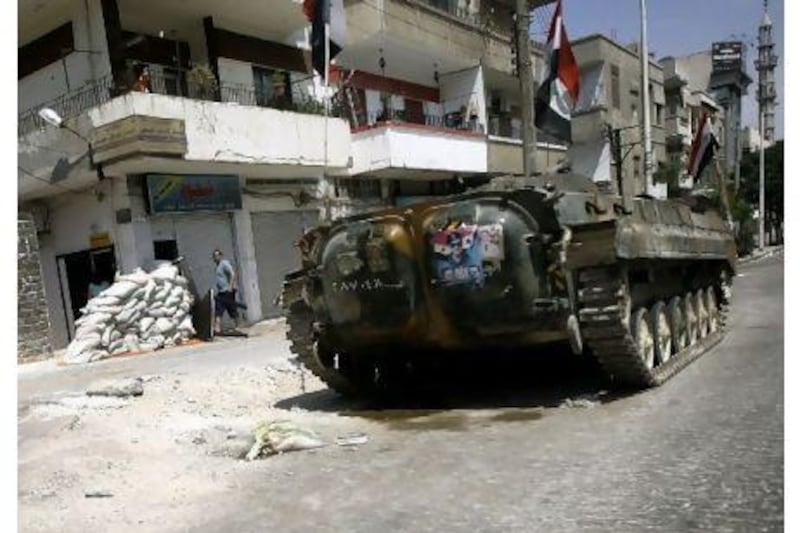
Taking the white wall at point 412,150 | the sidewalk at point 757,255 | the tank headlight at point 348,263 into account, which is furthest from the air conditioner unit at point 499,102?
the tank headlight at point 348,263

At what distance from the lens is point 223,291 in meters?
15.0

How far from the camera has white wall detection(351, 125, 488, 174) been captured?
19.5m

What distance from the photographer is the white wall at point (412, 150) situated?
64.0 ft

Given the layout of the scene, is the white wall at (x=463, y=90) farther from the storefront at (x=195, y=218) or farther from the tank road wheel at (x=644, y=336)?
the tank road wheel at (x=644, y=336)

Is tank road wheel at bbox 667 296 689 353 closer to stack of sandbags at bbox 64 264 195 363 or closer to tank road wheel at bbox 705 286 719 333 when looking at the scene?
tank road wheel at bbox 705 286 719 333

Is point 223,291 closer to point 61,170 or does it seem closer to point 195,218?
point 195,218

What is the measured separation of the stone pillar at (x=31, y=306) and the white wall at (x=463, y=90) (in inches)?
578

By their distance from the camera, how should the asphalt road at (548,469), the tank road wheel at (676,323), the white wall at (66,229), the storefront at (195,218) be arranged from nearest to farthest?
1. the asphalt road at (548,469)
2. the tank road wheel at (676,323)
3. the storefront at (195,218)
4. the white wall at (66,229)

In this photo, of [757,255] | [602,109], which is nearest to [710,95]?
[602,109]

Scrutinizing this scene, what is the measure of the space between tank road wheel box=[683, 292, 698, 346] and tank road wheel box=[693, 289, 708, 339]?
0.42 feet

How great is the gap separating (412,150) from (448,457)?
1526 centimetres

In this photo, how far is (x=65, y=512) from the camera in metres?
4.95

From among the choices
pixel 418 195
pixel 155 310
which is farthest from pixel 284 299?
pixel 418 195

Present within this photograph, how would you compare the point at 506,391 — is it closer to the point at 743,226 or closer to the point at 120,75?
the point at 120,75
